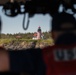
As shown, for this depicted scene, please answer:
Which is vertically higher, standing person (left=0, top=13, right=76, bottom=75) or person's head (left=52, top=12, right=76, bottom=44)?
person's head (left=52, top=12, right=76, bottom=44)

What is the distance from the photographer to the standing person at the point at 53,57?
2318 millimetres

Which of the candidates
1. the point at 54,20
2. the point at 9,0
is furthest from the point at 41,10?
the point at 54,20

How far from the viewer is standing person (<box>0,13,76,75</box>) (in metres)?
2.32

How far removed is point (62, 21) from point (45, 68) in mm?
328

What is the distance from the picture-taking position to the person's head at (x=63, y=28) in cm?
238

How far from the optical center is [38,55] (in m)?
2.39

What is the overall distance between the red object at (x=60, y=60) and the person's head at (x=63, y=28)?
0.07 meters

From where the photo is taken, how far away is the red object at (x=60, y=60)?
2320 mm

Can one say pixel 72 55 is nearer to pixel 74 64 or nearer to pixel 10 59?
pixel 74 64

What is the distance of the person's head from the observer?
7.80 ft

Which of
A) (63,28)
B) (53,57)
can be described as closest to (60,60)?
(53,57)

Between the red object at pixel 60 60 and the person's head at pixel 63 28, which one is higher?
the person's head at pixel 63 28

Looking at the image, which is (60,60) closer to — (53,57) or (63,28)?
(53,57)

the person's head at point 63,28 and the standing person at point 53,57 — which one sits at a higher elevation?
the person's head at point 63,28
